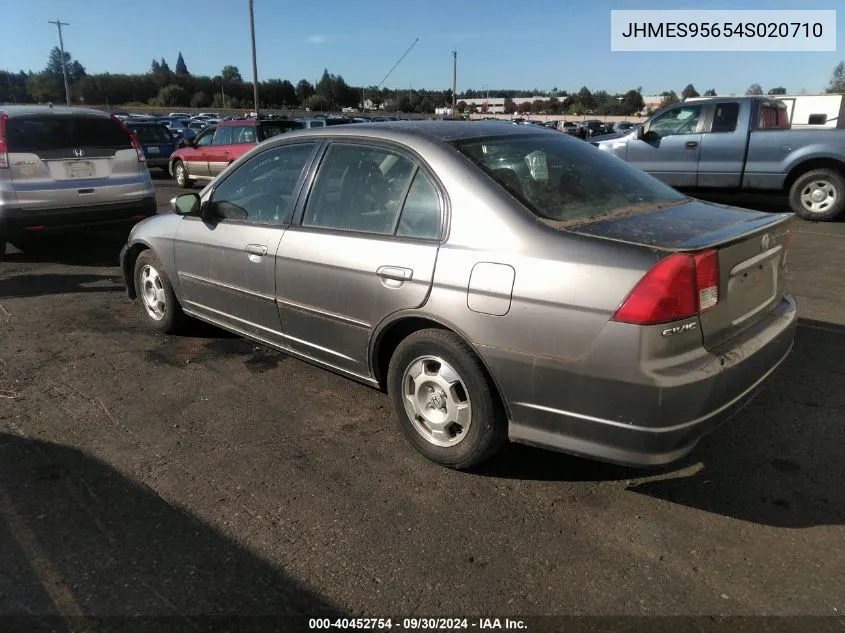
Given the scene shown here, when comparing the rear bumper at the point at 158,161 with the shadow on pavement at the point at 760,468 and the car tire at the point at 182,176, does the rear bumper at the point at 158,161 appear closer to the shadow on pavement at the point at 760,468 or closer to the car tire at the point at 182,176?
the car tire at the point at 182,176

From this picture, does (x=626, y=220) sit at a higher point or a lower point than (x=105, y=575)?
higher

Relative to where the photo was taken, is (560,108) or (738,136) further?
(560,108)

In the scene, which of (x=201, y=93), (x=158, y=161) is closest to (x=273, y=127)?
(x=158, y=161)

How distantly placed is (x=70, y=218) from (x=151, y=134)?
12.4 meters

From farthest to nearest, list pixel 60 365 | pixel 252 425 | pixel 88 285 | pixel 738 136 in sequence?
pixel 738 136, pixel 88 285, pixel 60 365, pixel 252 425

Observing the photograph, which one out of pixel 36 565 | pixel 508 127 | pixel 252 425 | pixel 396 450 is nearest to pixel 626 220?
pixel 508 127

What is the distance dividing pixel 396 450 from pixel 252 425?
87 cm

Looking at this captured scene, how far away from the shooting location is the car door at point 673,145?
35.0 feet

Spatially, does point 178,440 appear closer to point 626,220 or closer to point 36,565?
point 36,565

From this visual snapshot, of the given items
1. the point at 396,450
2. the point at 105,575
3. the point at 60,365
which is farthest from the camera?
the point at 60,365

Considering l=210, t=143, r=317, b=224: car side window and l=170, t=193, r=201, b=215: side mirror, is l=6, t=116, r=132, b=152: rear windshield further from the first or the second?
l=210, t=143, r=317, b=224: car side window

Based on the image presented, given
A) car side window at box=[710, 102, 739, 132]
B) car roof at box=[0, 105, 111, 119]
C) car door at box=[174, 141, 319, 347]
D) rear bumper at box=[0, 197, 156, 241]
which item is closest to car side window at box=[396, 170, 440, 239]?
car door at box=[174, 141, 319, 347]

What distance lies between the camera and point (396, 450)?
10.8 ft

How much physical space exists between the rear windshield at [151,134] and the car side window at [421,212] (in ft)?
56.9
